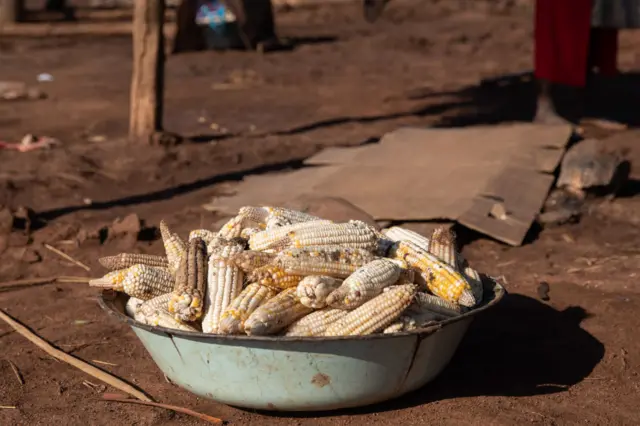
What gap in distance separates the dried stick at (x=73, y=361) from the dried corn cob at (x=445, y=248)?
1.59 meters

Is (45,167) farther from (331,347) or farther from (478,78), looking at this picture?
(478,78)

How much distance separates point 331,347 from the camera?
4.12 metres

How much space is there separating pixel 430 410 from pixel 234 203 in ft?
13.5

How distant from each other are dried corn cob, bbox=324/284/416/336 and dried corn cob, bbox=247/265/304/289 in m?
0.33

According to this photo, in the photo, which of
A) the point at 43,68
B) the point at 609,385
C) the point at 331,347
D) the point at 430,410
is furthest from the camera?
the point at 43,68

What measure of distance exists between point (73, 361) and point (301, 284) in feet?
5.74

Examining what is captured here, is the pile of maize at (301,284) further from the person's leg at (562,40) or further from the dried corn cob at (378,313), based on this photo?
the person's leg at (562,40)

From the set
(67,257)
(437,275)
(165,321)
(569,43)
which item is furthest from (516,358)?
(569,43)

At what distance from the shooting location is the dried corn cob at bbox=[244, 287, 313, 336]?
412 cm

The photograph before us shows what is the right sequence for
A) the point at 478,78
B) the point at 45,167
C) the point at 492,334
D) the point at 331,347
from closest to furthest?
1. the point at 331,347
2. the point at 492,334
3. the point at 45,167
4. the point at 478,78

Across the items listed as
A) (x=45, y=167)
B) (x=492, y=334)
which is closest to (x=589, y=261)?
(x=492, y=334)

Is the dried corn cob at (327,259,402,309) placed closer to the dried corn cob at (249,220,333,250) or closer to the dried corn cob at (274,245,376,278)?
the dried corn cob at (274,245,376,278)

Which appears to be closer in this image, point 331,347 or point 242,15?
point 331,347

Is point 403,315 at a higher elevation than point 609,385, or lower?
higher
